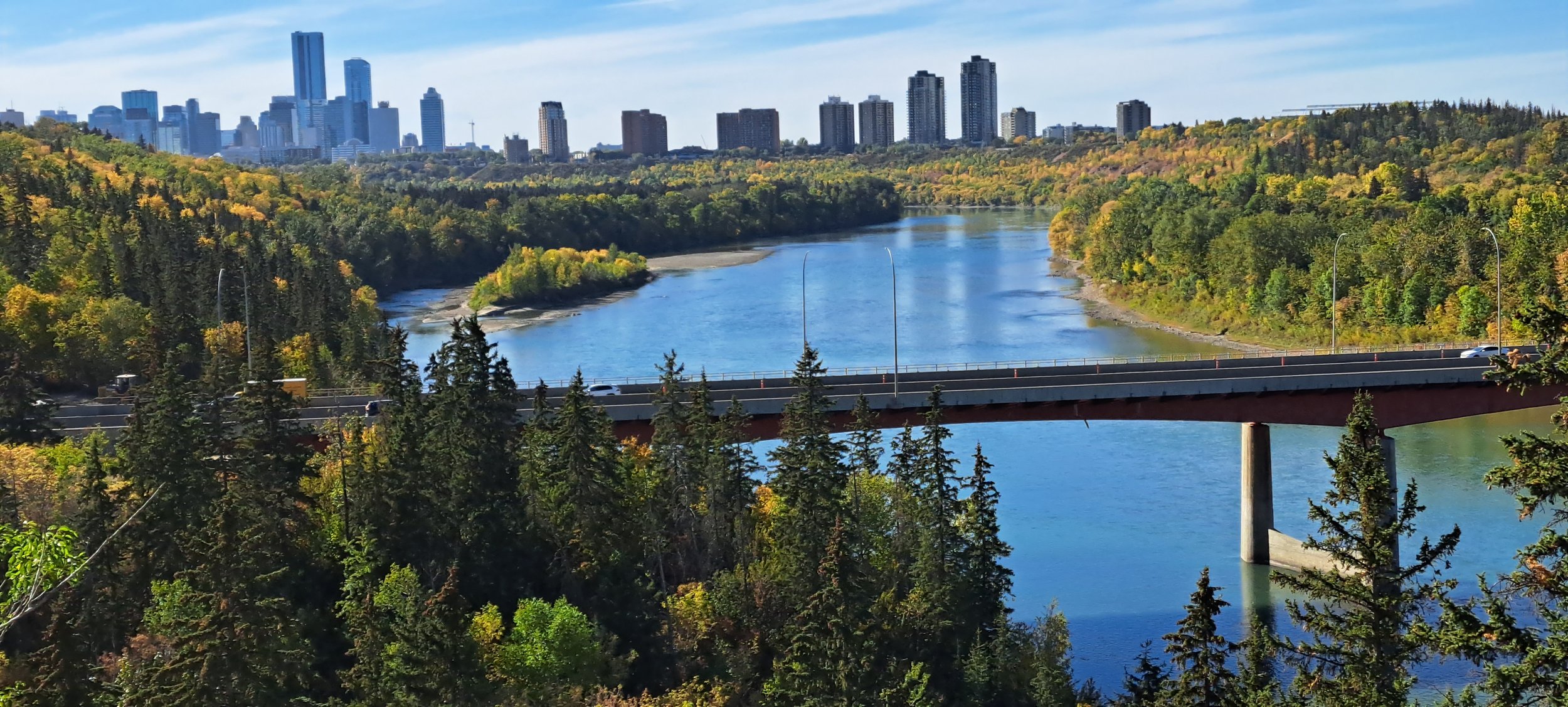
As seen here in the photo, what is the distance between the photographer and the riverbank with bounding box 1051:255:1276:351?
68.4 m

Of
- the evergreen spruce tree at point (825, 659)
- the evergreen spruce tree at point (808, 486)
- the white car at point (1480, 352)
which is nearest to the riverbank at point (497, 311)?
the evergreen spruce tree at point (808, 486)

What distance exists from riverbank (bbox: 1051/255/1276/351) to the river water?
3.30 ft

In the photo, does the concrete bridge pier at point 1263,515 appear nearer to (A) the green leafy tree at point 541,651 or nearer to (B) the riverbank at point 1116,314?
(A) the green leafy tree at point 541,651

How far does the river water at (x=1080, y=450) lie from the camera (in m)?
33.3

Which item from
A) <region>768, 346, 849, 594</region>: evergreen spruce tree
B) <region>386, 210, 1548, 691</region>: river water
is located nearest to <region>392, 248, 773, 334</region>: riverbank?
<region>386, 210, 1548, 691</region>: river water

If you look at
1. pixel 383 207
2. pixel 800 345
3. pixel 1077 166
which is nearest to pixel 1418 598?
pixel 800 345

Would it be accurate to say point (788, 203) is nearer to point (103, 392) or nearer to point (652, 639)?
point (103, 392)

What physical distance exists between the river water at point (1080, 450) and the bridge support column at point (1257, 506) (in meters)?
0.53

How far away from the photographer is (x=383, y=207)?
386 ft

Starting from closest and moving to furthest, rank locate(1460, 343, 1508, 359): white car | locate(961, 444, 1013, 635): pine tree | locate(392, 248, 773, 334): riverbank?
1. locate(961, 444, 1013, 635): pine tree
2. locate(1460, 343, 1508, 359): white car
3. locate(392, 248, 773, 334): riverbank

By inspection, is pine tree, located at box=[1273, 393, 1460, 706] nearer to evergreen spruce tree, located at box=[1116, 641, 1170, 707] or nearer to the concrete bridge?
evergreen spruce tree, located at box=[1116, 641, 1170, 707]

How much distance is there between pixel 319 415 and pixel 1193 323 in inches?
1882

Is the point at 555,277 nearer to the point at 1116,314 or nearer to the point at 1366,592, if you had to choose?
the point at 1116,314

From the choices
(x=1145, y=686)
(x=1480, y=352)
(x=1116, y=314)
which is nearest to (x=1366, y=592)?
(x=1145, y=686)
